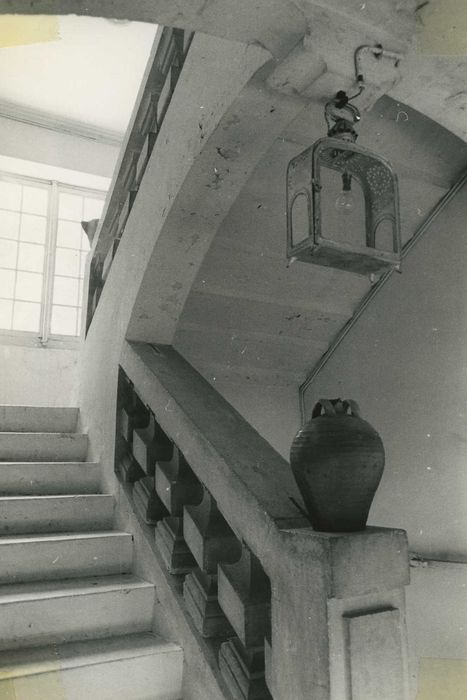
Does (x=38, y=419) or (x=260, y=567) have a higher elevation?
(x=38, y=419)

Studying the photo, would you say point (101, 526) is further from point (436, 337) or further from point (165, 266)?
point (436, 337)

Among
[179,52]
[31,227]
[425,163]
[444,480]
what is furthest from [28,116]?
[444,480]

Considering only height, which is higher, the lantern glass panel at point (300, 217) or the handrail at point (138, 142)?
the handrail at point (138, 142)

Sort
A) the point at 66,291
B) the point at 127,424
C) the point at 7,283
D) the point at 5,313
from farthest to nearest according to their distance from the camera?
the point at 66,291, the point at 7,283, the point at 5,313, the point at 127,424

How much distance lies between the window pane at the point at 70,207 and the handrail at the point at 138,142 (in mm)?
2707

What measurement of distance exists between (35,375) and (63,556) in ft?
11.7

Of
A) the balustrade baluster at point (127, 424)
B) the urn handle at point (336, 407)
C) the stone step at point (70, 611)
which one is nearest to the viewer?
the urn handle at point (336, 407)

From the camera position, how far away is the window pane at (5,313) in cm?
553

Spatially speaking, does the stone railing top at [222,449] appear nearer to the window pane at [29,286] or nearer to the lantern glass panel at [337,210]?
the lantern glass panel at [337,210]

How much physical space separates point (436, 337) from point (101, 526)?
1785 mm

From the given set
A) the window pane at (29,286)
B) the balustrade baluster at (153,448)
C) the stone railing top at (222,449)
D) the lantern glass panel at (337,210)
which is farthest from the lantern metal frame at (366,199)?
the window pane at (29,286)

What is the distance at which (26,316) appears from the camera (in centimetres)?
564

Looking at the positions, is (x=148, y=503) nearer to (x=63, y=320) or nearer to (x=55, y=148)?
(x=63, y=320)

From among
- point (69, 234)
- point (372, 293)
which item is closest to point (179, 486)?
point (372, 293)
